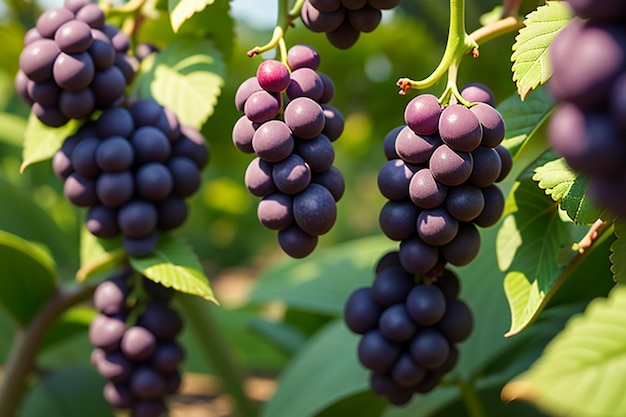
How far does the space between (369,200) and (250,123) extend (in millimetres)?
1401

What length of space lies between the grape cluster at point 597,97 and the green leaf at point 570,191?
141 millimetres

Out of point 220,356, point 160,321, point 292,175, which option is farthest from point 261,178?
point 220,356

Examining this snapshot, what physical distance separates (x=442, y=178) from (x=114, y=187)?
10.2 inches

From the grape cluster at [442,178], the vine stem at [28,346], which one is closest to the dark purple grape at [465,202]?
the grape cluster at [442,178]

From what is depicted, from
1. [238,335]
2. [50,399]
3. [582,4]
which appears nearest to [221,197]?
[238,335]

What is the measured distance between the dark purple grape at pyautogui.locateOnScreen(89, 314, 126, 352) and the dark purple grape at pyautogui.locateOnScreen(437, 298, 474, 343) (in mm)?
264

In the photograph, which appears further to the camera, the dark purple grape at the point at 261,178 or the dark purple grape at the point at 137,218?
the dark purple grape at the point at 137,218

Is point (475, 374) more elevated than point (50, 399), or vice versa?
point (475, 374)

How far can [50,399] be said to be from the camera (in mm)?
800

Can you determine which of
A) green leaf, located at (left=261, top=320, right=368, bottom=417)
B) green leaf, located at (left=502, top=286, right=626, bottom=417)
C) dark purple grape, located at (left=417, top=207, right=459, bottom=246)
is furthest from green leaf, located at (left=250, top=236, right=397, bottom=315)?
green leaf, located at (left=502, top=286, right=626, bottom=417)

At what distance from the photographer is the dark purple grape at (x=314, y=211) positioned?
1.35 feet

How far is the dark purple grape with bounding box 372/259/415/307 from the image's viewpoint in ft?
1.53

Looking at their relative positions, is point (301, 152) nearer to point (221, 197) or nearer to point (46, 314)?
point (46, 314)

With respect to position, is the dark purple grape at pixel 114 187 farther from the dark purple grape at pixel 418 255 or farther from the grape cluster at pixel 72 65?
the dark purple grape at pixel 418 255
